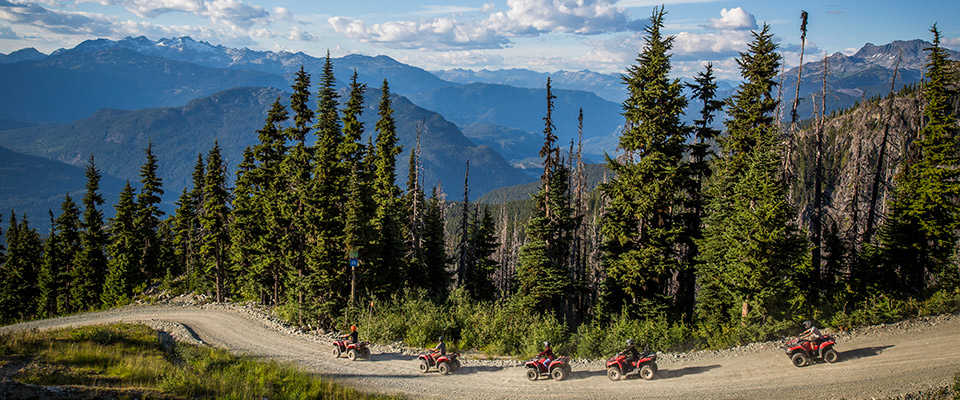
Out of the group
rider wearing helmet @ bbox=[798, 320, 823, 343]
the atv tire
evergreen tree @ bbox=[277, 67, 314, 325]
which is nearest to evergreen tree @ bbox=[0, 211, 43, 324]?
evergreen tree @ bbox=[277, 67, 314, 325]

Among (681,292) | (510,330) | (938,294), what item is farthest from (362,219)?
(938,294)

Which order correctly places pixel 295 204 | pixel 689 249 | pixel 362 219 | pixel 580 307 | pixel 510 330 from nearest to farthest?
1. pixel 510 330
2. pixel 689 249
3. pixel 362 219
4. pixel 295 204
5. pixel 580 307

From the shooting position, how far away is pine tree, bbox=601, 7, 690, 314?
25891 millimetres

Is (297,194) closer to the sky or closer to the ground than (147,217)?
closer to the sky

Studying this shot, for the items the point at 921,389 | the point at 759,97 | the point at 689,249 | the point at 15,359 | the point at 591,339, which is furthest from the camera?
the point at 689,249

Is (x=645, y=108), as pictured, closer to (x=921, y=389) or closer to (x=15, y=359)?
(x=921, y=389)

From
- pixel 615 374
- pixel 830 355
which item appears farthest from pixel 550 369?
pixel 830 355

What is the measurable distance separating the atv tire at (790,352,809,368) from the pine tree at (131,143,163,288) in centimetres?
5987

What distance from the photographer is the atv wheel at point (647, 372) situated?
17547 millimetres

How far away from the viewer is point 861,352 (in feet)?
59.7

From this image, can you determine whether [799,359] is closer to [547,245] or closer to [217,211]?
[547,245]

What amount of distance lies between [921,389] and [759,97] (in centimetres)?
1643

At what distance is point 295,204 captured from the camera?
115 ft

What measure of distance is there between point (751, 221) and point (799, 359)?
21.0ft
